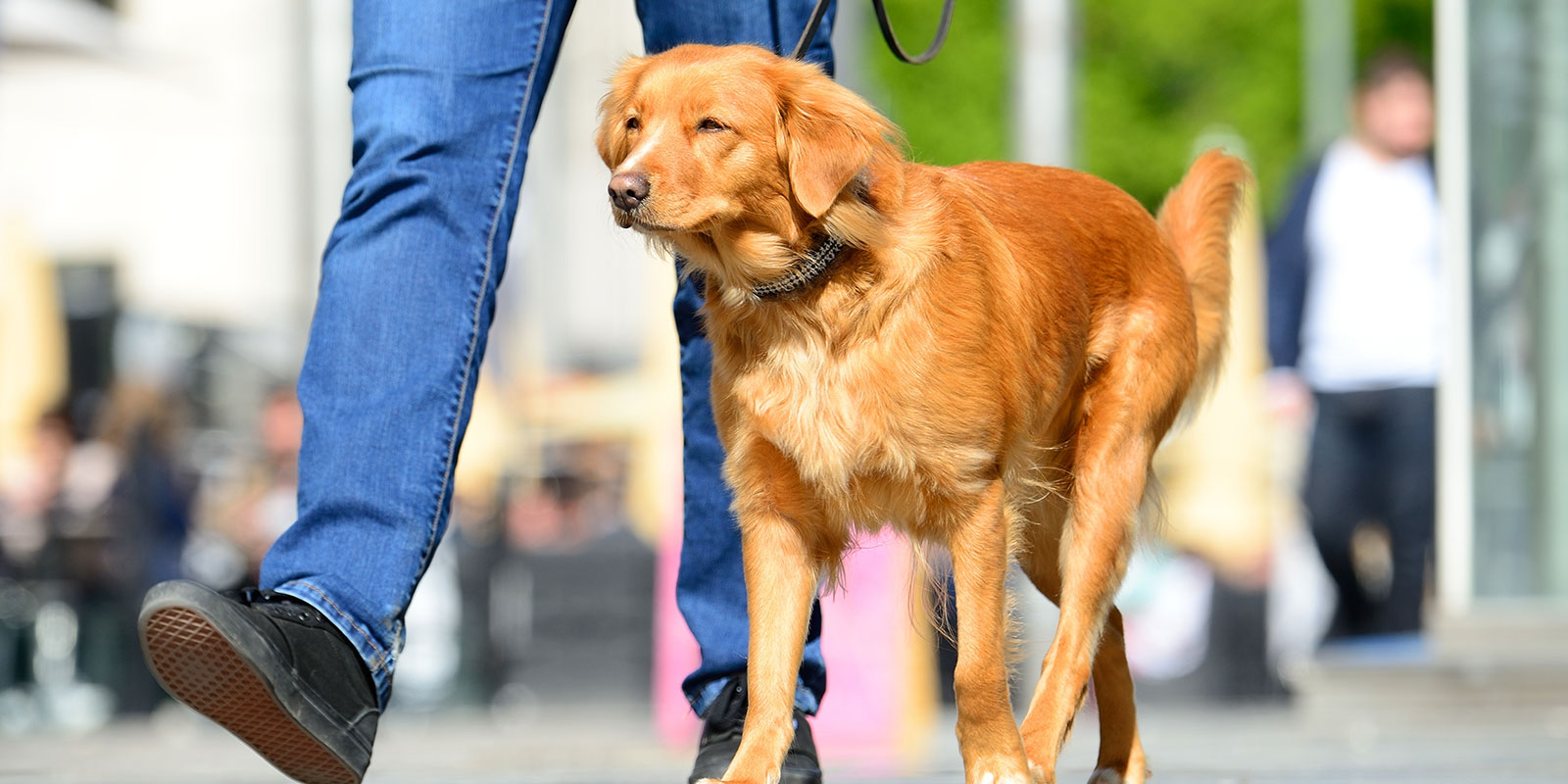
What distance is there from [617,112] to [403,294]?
0.52m

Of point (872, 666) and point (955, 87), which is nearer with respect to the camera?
point (872, 666)

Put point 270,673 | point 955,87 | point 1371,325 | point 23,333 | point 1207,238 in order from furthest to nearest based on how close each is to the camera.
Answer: point 955,87, point 23,333, point 1371,325, point 1207,238, point 270,673

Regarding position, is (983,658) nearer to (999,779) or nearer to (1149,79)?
(999,779)

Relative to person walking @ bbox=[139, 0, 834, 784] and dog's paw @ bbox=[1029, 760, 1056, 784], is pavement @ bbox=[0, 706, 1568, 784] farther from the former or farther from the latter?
person walking @ bbox=[139, 0, 834, 784]

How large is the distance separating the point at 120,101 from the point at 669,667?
47.7ft

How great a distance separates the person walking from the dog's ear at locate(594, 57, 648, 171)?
0.44 feet

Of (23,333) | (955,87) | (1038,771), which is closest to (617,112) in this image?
(1038,771)

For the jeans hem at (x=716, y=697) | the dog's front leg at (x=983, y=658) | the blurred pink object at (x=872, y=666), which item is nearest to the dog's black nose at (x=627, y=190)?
the dog's front leg at (x=983, y=658)

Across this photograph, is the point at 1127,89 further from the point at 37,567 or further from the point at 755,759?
the point at 755,759

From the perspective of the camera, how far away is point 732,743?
11.0ft

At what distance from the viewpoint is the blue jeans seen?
3.00 meters

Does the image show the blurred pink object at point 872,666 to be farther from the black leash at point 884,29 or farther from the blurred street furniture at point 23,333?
the blurred street furniture at point 23,333

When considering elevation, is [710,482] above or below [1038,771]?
above

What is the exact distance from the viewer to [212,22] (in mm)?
21906
